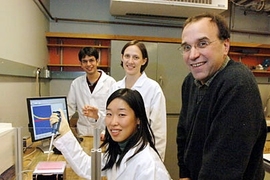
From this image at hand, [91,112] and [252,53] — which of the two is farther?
[252,53]

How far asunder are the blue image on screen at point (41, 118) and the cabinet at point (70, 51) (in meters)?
1.85

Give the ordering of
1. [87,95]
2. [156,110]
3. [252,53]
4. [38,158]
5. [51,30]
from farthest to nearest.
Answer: [252,53]
[51,30]
[87,95]
[156,110]
[38,158]

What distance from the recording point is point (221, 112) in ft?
2.88

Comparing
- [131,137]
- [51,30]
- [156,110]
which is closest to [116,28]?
[51,30]

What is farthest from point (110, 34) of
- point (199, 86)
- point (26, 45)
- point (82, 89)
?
point (199, 86)

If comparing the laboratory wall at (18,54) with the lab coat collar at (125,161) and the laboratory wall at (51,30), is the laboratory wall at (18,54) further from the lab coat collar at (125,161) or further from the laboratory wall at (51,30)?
the lab coat collar at (125,161)

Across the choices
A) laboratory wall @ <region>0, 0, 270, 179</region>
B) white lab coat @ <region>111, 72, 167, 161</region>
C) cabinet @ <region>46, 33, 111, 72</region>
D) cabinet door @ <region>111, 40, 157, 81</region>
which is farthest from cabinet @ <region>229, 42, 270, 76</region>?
white lab coat @ <region>111, 72, 167, 161</region>

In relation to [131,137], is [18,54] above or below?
above

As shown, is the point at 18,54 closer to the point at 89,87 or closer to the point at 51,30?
the point at 89,87

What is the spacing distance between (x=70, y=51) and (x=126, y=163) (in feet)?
8.97

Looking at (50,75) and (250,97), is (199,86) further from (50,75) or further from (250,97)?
(50,75)

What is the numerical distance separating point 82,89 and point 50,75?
1.02m

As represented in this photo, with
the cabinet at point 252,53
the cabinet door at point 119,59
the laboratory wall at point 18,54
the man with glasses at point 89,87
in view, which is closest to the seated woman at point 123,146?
the laboratory wall at point 18,54

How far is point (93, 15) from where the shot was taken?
3.56 m
